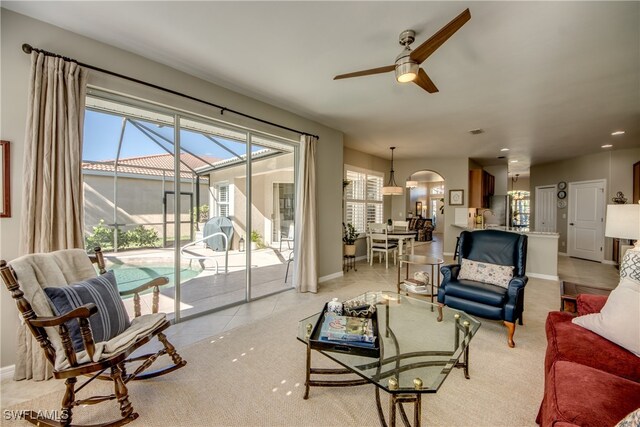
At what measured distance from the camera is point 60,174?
6.82 feet

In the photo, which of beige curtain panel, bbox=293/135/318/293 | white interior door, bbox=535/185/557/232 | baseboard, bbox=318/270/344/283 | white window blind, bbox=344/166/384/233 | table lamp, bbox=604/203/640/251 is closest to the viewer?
table lamp, bbox=604/203/640/251

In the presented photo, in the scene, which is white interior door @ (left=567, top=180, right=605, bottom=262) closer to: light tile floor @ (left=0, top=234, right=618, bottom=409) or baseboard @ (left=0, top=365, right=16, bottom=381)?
light tile floor @ (left=0, top=234, right=618, bottom=409)

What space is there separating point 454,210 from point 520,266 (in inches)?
195

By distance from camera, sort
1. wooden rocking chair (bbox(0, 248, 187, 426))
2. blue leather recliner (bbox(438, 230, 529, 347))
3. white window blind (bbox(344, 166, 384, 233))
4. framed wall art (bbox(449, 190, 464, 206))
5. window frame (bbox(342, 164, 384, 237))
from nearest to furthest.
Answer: wooden rocking chair (bbox(0, 248, 187, 426)) < blue leather recliner (bbox(438, 230, 529, 347)) < window frame (bbox(342, 164, 384, 237)) < white window blind (bbox(344, 166, 384, 233)) < framed wall art (bbox(449, 190, 464, 206))

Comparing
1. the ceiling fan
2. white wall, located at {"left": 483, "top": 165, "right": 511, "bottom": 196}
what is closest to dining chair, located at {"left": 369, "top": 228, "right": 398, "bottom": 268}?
the ceiling fan

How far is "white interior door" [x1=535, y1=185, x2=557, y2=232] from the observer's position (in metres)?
7.89

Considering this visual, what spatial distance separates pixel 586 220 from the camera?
6.84 metres

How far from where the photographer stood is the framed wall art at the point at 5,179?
1.94 meters

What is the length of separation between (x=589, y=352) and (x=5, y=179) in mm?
4097

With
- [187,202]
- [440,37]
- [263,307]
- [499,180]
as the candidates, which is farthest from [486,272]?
[499,180]

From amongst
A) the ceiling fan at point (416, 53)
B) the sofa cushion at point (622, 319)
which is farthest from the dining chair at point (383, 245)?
the sofa cushion at point (622, 319)

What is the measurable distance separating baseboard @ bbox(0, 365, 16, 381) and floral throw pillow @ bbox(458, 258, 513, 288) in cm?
420

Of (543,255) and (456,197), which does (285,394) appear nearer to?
(543,255)

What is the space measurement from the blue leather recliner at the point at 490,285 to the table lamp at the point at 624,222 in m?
0.72
